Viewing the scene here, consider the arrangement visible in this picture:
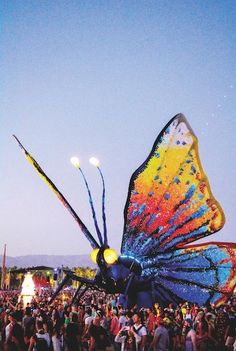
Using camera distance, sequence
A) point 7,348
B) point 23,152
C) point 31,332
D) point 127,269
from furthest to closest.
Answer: point 127,269 → point 23,152 → point 31,332 → point 7,348

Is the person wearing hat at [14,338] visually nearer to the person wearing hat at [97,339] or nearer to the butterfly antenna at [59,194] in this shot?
the person wearing hat at [97,339]

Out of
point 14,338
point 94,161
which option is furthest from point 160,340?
point 94,161

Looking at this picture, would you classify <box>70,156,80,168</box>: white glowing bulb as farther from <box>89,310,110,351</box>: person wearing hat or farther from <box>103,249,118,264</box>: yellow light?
<box>89,310,110,351</box>: person wearing hat

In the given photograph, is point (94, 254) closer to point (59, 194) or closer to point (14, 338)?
point (59, 194)

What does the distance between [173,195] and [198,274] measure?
2856 mm

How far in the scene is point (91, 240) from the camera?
53.4 feet

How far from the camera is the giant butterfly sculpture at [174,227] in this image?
15.9 metres

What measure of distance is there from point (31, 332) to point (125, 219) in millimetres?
8177

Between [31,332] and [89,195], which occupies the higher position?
[89,195]

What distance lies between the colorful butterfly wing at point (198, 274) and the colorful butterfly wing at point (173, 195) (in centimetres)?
50

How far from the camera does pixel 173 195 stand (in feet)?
52.7

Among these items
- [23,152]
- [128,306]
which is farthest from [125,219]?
[23,152]

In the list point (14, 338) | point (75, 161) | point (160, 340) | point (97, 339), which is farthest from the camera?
point (75, 161)

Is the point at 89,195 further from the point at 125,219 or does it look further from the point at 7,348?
the point at 7,348
